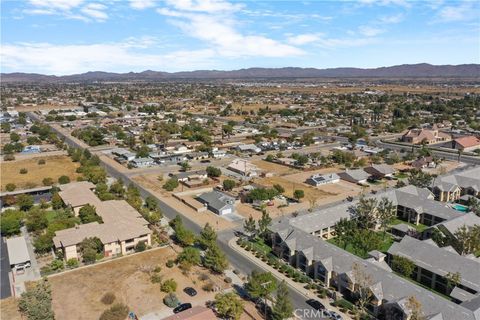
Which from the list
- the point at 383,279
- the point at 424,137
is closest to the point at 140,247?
the point at 383,279

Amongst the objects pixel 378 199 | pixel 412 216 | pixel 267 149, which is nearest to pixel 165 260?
pixel 378 199

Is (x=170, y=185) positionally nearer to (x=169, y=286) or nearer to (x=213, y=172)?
(x=213, y=172)

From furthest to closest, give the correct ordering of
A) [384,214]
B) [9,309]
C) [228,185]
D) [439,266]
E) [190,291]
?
[228,185]
[384,214]
[439,266]
[190,291]
[9,309]

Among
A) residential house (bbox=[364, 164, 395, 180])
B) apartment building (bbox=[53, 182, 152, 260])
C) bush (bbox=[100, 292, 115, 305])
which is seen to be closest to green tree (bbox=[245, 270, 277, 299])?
bush (bbox=[100, 292, 115, 305])

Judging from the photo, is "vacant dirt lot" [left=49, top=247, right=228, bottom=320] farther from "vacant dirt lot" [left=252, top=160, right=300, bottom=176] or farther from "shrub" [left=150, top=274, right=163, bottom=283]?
"vacant dirt lot" [left=252, top=160, right=300, bottom=176]

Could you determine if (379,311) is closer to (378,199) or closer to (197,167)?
(378,199)
